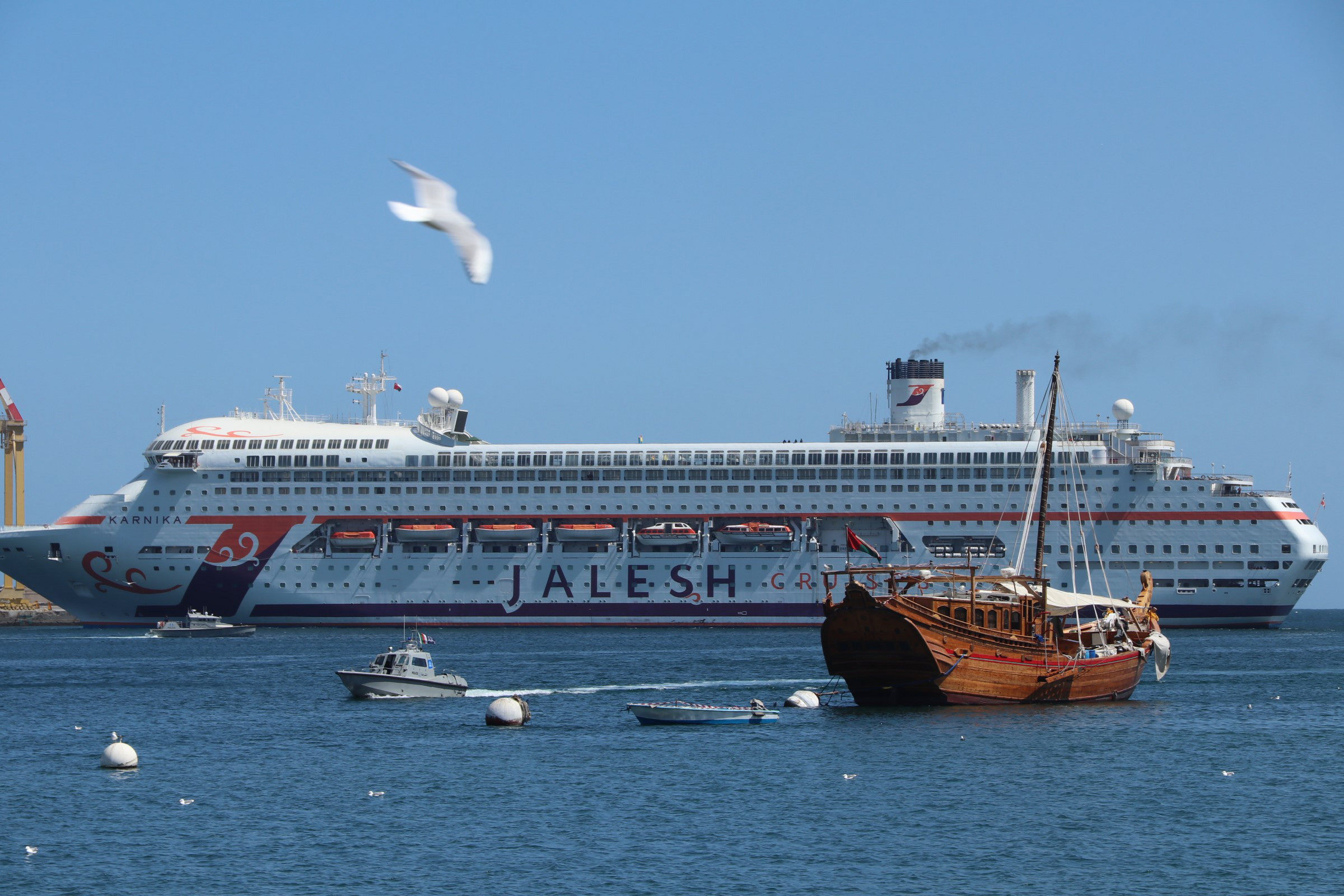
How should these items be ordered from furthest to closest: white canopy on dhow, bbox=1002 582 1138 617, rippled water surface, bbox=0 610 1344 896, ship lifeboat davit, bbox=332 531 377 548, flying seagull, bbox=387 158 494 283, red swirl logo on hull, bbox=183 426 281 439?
1. red swirl logo on hull, bbox=183 426 281 439
2. ship lifeboat davit, bbox=332 531 377 548
3. white canopy on dhow, bbox=1002 582 1138 617
4. rippled water surface, bbox=0 610 1344 896
5. flying seagull, bbox=387 158 494 283

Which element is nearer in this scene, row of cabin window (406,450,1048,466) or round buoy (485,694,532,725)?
round buoy (485,694,532,725)

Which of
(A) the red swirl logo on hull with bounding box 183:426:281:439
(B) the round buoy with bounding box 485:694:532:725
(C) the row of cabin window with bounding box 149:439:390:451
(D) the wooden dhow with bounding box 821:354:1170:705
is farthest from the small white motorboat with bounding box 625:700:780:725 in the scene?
(A) the red swirl logo on hull with bounding box 183:426:281:439

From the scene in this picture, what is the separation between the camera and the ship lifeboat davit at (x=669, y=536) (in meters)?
92.8

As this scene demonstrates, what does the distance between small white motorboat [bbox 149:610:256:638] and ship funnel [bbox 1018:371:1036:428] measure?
45477mm

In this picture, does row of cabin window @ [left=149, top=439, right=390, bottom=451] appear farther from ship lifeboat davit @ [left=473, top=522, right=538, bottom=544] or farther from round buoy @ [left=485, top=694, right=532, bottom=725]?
round buoy @ [left=485, top=694, right=532, bottom=725]

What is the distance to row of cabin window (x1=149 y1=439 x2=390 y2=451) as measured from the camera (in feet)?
316

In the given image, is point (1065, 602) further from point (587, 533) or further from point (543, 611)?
point (543, 611)

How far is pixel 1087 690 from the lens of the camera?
2084 inches

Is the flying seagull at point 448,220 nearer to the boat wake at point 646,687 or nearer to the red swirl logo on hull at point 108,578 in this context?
the boat wake at point 646,687

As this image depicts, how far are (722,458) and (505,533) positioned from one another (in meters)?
12.9

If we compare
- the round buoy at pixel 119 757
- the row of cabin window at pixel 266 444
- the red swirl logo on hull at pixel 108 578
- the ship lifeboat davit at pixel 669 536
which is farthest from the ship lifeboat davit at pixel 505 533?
the round buoy at pixel 119 757

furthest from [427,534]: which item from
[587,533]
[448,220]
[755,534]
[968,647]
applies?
[448,220]

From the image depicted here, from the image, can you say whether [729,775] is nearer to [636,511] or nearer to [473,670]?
[473,670]

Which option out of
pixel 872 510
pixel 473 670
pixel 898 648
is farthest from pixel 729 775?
pixel 872 510
